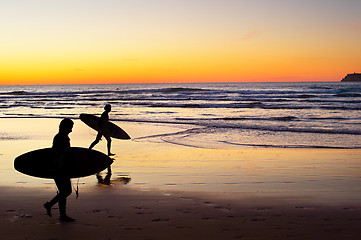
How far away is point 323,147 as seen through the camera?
10.9 metres

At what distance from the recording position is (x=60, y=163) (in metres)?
4.46

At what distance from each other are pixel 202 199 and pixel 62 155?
2.32 meters

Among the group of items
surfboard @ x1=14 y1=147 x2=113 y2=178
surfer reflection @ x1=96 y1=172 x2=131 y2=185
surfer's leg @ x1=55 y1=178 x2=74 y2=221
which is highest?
surfboard @ x1=14 y1=147 x2=113 y2=178

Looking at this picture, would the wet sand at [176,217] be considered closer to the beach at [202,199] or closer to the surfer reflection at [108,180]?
the beach at [202,199]

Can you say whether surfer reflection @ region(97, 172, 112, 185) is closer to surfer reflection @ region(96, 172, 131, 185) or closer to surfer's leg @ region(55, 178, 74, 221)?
surfer reflection @ region(96, 172, 131, 185)

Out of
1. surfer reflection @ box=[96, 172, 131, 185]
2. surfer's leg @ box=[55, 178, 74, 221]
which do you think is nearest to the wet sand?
surfer's leg @ box=[55, 178, 74, 221]

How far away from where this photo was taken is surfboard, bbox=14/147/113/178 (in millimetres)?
4531

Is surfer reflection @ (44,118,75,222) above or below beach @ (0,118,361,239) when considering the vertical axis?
above

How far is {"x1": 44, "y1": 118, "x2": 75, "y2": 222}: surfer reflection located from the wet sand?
0.17 metres

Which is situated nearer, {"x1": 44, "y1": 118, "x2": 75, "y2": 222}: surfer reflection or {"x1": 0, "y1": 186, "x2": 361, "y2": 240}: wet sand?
{"x1": 0, "y1": 186, "x2": 361, "y2": 240}: wet sand

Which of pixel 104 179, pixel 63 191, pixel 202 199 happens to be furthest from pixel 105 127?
pixel 63 191

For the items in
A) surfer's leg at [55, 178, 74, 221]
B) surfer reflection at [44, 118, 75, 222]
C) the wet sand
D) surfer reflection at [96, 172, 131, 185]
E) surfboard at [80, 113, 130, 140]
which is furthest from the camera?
surfboard at [80, 113, 130, 140]

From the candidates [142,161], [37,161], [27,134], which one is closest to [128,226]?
[37,161]

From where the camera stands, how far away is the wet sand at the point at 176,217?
4227mm
